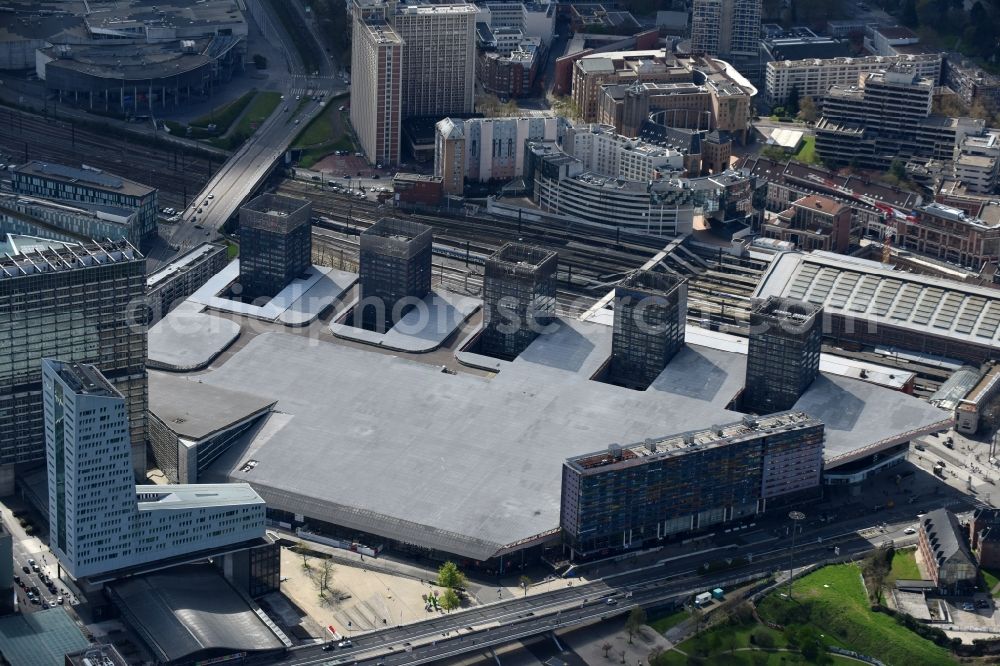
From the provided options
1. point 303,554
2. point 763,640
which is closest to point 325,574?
point 303,554

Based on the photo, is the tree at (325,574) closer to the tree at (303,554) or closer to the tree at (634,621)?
the tree at (303,554)

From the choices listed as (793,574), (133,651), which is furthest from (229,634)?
(793,574)

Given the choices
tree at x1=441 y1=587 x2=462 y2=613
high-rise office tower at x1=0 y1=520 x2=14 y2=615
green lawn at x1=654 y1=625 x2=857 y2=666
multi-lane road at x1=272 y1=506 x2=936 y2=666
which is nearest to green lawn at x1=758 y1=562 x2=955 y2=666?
green lawn at x1=654 y1=625 x2=857 y2=666

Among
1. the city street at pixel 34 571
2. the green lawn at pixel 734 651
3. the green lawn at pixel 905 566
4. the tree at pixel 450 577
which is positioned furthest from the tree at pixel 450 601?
the green lawn at pixel 905 566

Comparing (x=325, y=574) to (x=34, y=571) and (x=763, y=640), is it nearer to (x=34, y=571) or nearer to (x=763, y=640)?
(x=34, y=571)

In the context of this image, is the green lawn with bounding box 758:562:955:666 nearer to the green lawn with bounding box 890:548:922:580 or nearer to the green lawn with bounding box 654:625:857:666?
the green lawn with bounding box 654:625:857:666

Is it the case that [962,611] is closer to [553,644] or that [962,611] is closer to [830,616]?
[830,616]
